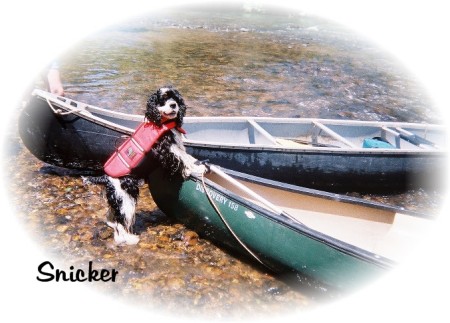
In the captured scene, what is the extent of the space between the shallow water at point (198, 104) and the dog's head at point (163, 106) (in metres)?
1.90

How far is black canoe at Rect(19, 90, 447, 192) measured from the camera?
6.02 m

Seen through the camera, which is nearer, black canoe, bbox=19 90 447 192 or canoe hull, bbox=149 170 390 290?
canoe hull, bbox=149 170 390 290

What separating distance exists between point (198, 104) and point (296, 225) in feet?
27.8

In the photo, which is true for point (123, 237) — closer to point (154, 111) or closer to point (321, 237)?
point (154, 111)

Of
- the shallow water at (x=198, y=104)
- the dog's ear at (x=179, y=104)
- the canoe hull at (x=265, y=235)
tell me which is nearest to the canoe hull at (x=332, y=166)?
the shallow water at (x=198, y=104)

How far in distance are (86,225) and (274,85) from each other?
11.5m

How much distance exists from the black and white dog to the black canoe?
1335 millimetres

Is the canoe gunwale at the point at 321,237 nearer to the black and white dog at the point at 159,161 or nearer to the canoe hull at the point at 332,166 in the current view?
the black and white dog at the point at 159,161

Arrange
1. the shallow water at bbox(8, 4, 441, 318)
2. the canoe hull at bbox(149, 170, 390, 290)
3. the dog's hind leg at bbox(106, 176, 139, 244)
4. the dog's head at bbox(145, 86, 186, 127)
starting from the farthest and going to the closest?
1. the dog's hind leg at bbox(106, 176, 139, 244)
2. the shallow water at bbox(8, 4, 441, 318)
3. the dog's head at bbox(145, 86, 186, 127)
4. the canoe hull at bbox(149, 170, 390, 290)

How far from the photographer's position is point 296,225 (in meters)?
4.05

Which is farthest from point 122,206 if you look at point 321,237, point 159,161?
point 321,237

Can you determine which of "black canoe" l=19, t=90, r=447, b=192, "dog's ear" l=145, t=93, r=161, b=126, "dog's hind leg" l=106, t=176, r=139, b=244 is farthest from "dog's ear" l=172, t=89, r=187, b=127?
"black canoe" l=19, t=90, r=447, b=192

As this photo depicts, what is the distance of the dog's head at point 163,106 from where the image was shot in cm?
442

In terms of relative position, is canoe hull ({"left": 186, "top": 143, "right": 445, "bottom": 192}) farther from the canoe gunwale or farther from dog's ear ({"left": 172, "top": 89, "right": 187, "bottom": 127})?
the canoe gunwale
